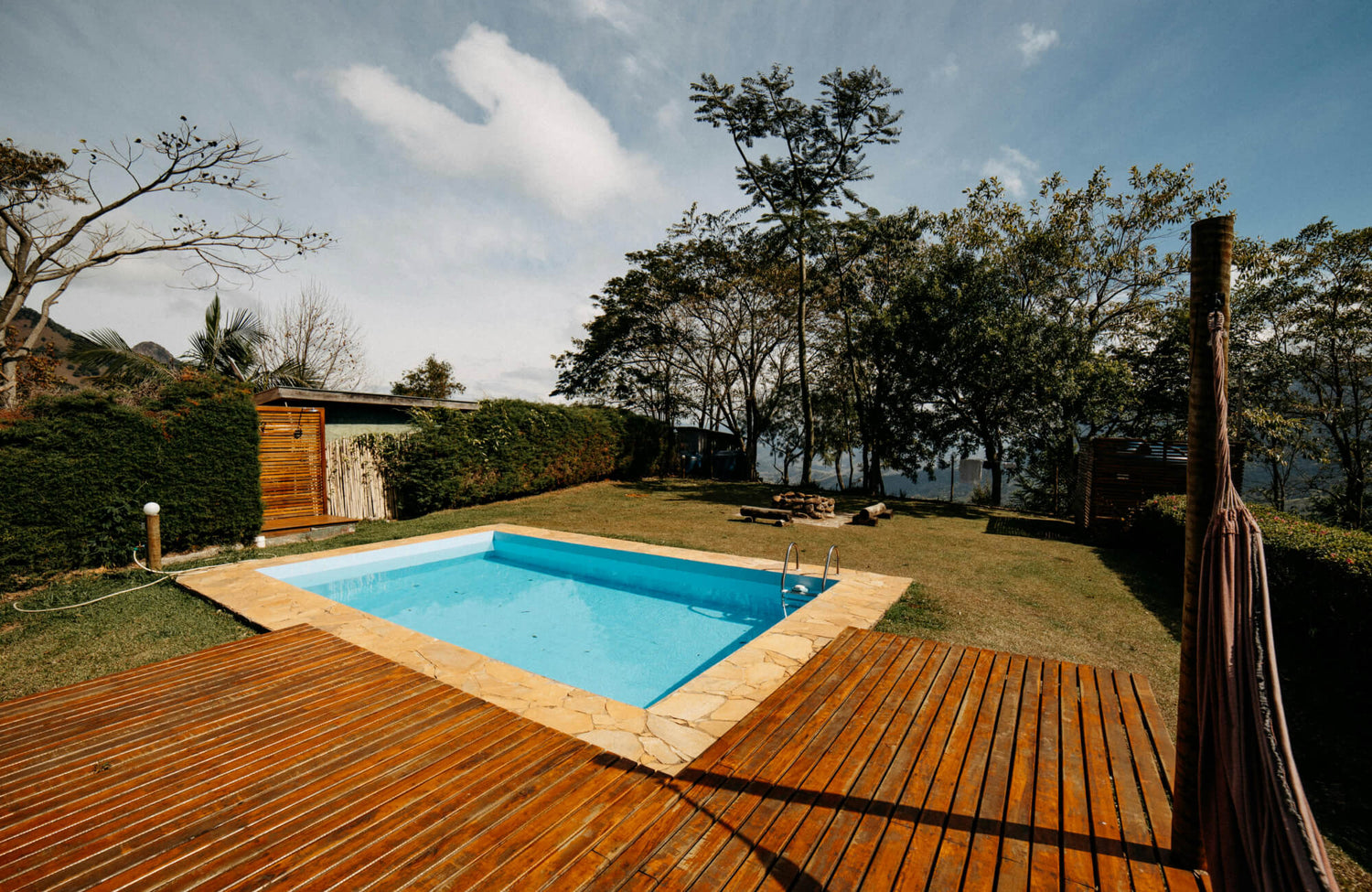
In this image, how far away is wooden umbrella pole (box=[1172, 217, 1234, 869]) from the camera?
1938mm

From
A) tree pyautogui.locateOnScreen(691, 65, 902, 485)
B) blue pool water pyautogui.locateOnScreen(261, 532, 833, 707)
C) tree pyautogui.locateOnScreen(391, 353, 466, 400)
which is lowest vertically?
blue pool water pyautogui.locateOnScreen(261, 532, 833, 707)

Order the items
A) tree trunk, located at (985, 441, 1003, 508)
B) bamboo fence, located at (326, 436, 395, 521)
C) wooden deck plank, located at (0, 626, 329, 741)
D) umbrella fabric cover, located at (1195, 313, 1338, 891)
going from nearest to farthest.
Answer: umbrella fabric cover, located at (1195, 313, 1338, 891), wooden deck plank, located at (0, 626, 329, 741), bamboo fence, located at (326, 436, 395, 521), tree trunk, located at (985, 441, 1003, 508)

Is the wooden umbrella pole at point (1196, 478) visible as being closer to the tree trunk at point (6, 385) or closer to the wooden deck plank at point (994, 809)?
the wooden deck plank at point (994, 809)

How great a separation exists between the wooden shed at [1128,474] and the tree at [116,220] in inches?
671

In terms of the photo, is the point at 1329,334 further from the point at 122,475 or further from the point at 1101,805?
the point at 122,475

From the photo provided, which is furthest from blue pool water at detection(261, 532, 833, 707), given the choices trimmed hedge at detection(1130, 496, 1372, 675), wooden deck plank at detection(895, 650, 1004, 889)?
trimmed hedge at detection(1130, 496, 1372, 675)

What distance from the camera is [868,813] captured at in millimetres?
2365

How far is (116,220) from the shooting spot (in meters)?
11.4

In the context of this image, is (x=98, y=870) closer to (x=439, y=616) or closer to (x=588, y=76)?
(x=439, y=616)

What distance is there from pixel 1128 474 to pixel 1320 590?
666 centimetres

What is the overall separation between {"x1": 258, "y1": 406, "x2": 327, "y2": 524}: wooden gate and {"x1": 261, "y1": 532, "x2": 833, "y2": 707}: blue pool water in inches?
95.4

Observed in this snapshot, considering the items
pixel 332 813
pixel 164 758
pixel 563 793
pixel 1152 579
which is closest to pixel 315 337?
pixel 164 758

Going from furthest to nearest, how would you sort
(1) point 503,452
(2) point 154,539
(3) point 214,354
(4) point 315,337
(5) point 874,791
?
(4) point 315,337 → (1) point 503,452 → (3) point 214,354 → (2) point 154,539 → (5) point 874,791

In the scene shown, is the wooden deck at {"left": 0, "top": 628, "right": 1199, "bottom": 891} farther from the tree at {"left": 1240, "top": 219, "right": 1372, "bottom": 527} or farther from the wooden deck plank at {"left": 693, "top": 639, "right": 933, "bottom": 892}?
the tree at {"left": 1240, "top": 219, "right": 1372, "bottom": 527}
